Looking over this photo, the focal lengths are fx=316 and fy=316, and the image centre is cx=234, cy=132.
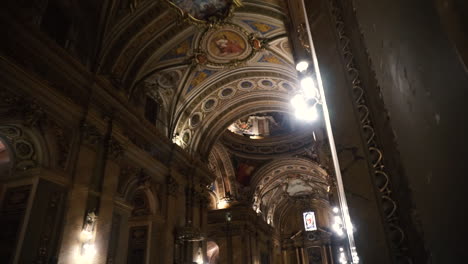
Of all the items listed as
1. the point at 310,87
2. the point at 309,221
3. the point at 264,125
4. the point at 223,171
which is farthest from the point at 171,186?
the point at 309,221

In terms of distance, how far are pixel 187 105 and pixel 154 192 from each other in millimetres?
3767

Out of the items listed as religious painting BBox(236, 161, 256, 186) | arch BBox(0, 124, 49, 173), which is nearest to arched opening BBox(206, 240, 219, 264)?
religious painting BBox(236, 161, 256, 186)

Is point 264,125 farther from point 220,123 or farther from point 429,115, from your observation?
point 429,115

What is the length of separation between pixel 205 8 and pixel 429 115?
8.97 m

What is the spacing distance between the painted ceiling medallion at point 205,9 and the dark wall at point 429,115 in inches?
332

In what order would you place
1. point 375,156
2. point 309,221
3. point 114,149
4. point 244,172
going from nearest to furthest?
point 375,156 < point 114,149 < point 244,172 < point 309,221

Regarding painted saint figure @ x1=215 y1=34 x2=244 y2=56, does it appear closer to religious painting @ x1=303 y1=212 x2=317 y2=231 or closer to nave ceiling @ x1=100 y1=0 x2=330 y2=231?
nave ceiling @ x1=100 y1=0 x2=330 y2=231

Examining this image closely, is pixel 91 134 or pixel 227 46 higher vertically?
pixel 227 46

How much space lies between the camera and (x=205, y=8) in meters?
8.94

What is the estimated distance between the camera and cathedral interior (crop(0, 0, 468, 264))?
807 mm

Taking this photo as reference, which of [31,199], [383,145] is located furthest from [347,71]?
[31,199]

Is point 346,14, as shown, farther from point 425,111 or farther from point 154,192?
point 154,192

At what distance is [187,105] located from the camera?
40.3 feet

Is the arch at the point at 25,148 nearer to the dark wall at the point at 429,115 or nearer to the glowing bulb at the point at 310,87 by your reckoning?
the glowing bulb at the point at 310,87
